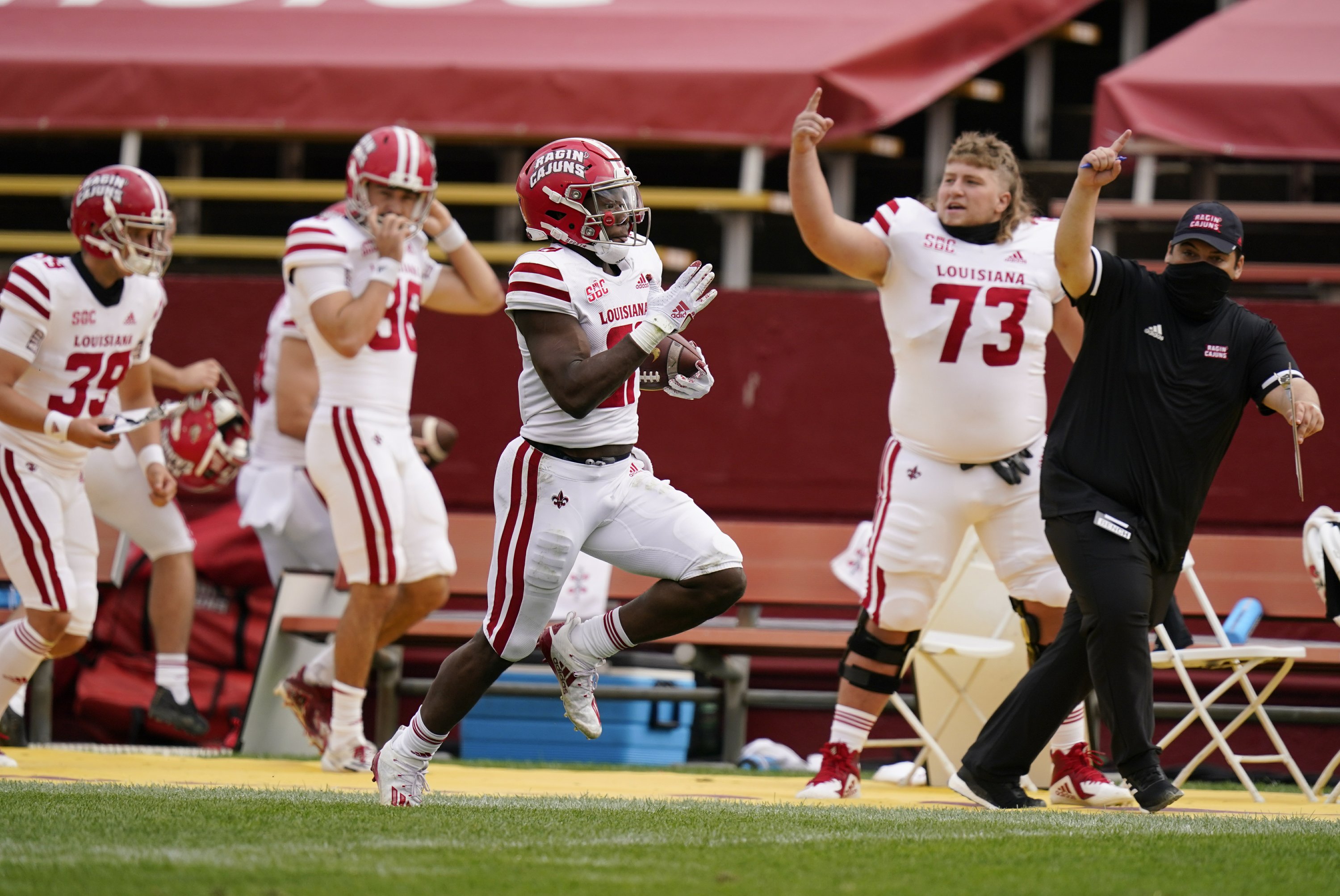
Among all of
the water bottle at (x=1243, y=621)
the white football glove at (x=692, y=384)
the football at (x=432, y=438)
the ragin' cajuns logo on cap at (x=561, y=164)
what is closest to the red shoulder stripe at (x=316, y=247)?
the football at (x=432, y=438)

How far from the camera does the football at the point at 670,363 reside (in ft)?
15.1

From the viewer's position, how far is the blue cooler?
7.74m

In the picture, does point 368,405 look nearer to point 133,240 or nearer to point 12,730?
point 133,240

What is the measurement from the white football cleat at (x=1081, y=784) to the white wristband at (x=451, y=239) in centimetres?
303

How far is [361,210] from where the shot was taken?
6402 mm

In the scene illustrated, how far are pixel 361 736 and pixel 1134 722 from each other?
283 centimetres

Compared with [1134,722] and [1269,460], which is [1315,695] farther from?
[1134,722]

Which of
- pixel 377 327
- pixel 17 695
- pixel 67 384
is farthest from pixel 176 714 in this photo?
pixel 377 327

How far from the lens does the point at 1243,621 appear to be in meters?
6.55

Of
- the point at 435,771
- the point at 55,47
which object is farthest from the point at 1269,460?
the point at 55,47

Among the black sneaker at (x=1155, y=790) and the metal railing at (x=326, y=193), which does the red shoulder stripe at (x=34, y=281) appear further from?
the black sneaker at (x=1155, y=790)

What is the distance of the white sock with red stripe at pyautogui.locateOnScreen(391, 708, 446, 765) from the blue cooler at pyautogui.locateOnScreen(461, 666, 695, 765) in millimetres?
3140

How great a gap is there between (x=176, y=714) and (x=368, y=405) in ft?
5.92

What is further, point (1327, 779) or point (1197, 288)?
point (1327, 779)
